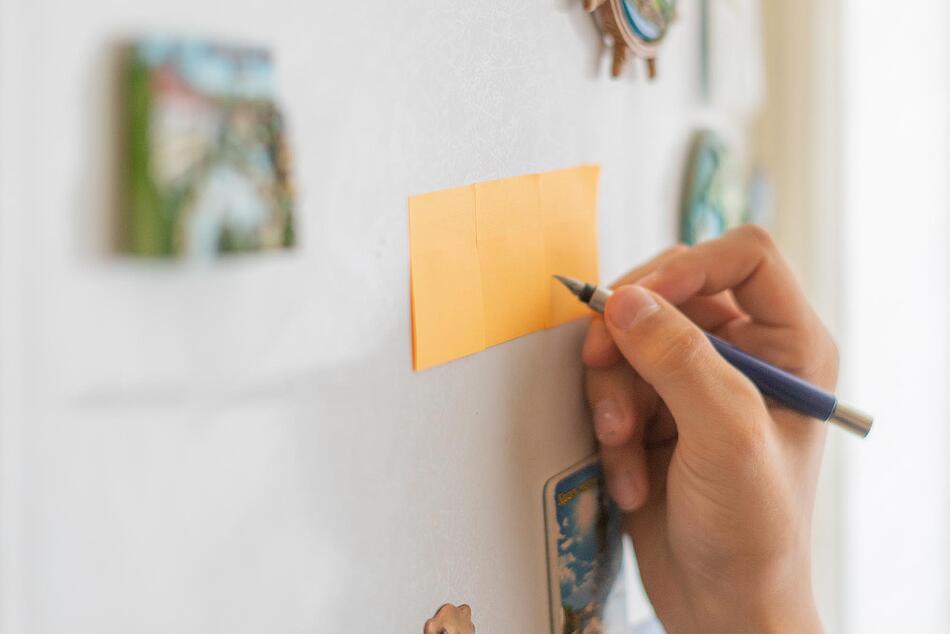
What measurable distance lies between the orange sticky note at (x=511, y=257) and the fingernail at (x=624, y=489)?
11 cm

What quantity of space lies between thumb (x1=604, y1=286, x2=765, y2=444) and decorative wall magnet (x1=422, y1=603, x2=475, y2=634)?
14 centimetres

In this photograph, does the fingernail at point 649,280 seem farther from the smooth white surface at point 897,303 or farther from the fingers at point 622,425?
the smooth white surface at point 897,303

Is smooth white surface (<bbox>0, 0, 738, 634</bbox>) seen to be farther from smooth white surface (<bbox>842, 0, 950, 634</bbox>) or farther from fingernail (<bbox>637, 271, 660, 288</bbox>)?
smooth white surface (<bbox>842, 0, 950, 634</bbox>)

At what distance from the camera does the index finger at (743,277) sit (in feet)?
1.62

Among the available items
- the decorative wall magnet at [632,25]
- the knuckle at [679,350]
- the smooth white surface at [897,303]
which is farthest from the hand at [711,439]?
the smooth white surface at [897,303]

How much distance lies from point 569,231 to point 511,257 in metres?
0.06

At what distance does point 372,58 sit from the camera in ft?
0.95

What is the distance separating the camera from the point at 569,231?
1.43 ft

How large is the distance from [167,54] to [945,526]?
2.98 ft

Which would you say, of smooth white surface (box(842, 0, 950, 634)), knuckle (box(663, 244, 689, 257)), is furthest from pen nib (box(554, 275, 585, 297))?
smooth white surface (box(842, 0, 950, 634))

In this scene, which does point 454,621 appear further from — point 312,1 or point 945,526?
point 945,526

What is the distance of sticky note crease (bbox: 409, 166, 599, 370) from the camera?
1.07 feet

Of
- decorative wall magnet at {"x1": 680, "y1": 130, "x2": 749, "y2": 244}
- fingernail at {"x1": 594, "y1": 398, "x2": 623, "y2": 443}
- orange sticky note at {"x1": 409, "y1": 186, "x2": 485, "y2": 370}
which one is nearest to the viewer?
orange sticky note at {"x1": 409, "y1": 186, "x2": 485, "y2": 370}

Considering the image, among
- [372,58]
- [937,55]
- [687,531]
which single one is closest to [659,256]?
[687,531]
